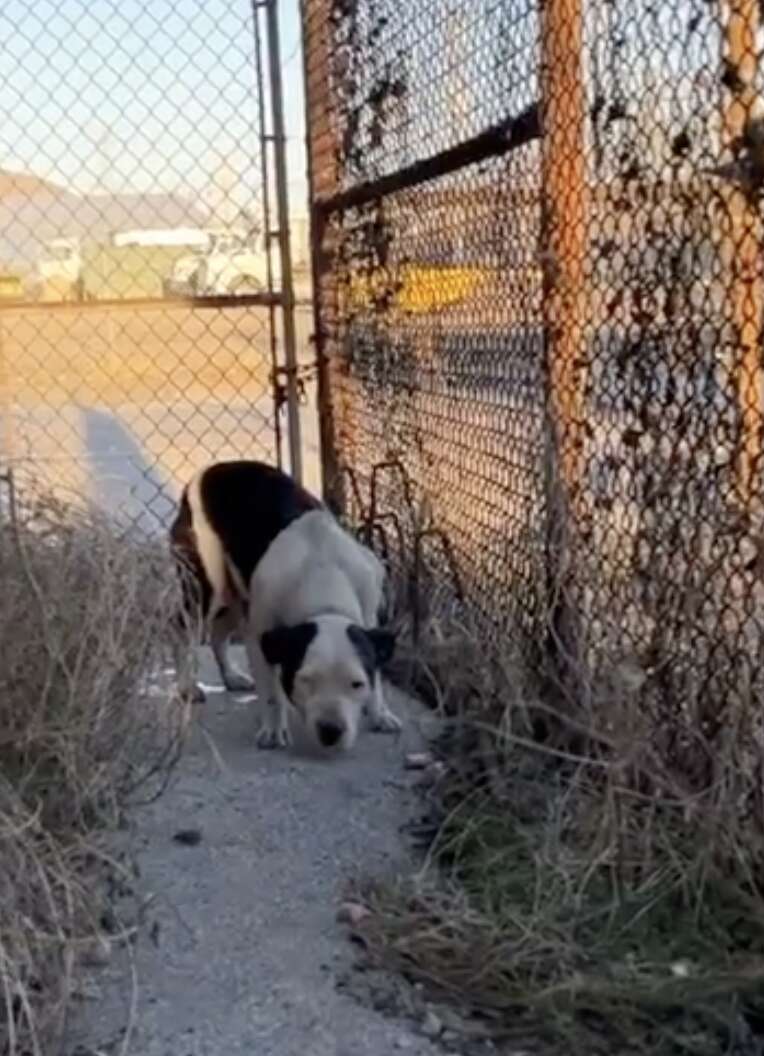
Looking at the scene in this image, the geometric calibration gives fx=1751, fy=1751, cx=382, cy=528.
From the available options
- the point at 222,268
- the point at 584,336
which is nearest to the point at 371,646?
the point at 584,336

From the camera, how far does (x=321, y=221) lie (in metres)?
7.16

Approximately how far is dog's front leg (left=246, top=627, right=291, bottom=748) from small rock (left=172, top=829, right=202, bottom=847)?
96cm

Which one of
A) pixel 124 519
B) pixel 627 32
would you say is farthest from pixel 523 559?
pixel 627 32

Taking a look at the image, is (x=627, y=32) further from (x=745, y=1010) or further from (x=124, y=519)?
(x=745, y=1010)

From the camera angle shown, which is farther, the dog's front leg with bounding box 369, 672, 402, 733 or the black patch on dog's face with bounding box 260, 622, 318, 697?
the dog's front leg with bounding box 369, 672, 402, 733

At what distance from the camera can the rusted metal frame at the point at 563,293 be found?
13.3ft

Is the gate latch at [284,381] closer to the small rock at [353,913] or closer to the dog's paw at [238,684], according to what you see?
the dog's paw at [238,684]

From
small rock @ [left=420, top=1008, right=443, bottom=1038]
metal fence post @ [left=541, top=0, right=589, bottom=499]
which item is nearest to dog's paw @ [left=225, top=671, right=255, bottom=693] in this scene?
metal fence post @ [left=541, top=0, right=589, bottom=499]

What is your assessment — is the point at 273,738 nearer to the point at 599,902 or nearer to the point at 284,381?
the point at 599,902

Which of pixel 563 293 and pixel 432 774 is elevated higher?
pixel 563 293

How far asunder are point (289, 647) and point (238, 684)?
1.05 metres

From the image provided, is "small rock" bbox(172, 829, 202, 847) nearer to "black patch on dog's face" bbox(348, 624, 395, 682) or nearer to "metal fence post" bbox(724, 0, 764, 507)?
"black patch on dog's face" bbox(348, 624, 395, 682)

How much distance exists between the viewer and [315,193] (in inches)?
284

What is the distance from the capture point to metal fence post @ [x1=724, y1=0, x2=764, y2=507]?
314cm
